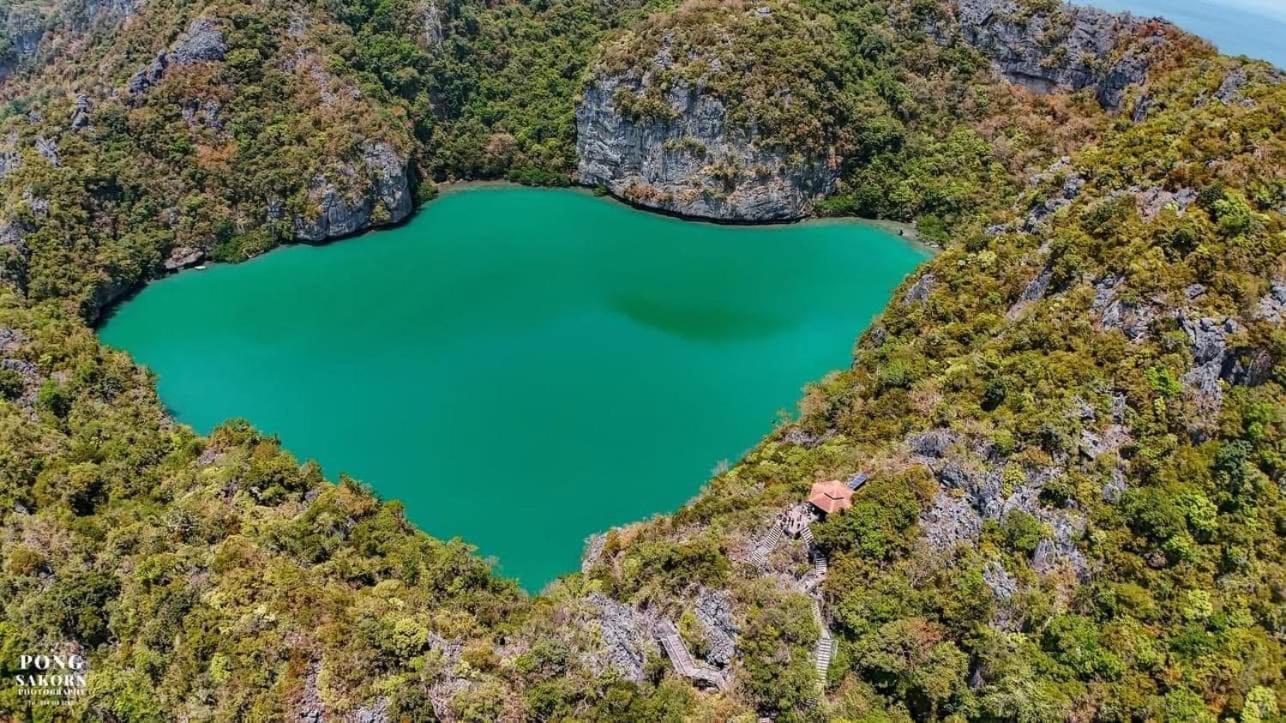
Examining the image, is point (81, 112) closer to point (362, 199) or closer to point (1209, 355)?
point (362, 199)

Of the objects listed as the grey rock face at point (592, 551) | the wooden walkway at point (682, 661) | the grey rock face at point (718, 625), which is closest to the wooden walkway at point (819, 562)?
the grey rock face at point (718, 625)

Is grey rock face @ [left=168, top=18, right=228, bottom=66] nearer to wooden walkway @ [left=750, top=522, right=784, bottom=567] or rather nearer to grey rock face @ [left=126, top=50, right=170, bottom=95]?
grey rock face @ [left=126, top=50, right=170, bottom=95]

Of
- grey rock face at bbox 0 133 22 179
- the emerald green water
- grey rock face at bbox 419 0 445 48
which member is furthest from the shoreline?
grey rock face at bbox 0 133 22 179

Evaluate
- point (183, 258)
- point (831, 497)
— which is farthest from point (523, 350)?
point (183, 258)

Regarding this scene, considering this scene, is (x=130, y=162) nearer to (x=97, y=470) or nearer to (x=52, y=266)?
(x=52, y=266)

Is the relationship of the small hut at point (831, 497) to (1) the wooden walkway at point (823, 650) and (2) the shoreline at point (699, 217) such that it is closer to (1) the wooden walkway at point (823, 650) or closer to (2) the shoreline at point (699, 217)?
(1) the wooden walkway at point (823, 650)

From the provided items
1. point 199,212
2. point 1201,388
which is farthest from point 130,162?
point 1201,388
